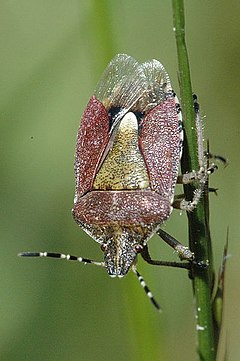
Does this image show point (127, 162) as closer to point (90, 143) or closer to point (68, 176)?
point (90, 143)

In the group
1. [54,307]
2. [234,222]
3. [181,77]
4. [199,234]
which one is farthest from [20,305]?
[181,77]

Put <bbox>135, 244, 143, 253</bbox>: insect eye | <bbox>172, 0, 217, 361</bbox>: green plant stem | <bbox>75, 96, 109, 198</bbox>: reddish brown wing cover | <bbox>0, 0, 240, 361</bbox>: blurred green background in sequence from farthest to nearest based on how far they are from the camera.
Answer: <bbox>0, 0, 240, 361</bbox>: blurred green background
<bbox>75, 96, 109, 198</bbox>: reddish brown wing cover
<bbox>135, 244, 143, 253</bbox>: insect eye
<bbox>172, 0, 217, 361</bbox>: green plant stem

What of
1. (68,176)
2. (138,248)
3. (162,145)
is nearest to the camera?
(138,248)

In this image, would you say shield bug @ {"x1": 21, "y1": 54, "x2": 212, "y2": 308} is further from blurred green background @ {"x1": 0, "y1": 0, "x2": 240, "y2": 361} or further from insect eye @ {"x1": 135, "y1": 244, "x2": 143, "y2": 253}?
blurred green background @ {"x1": 0, "y1": 0, "x2": 240, "y2": 361}

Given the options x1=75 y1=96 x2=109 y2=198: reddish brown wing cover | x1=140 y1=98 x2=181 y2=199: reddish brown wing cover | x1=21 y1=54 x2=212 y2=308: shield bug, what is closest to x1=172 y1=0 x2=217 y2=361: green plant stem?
x1=21 y1=54 x2=212 y2=308: shield bug

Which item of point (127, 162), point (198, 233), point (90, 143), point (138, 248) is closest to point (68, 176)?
point (90, 143)
